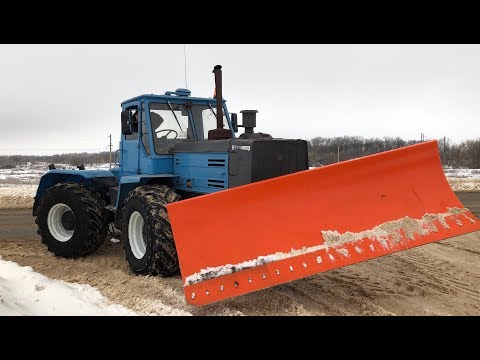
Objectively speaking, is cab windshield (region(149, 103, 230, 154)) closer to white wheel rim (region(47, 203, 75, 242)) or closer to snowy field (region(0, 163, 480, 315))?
white wheel rim (region(47, 203, 75, 242))

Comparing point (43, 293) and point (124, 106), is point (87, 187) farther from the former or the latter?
point (43, 293)

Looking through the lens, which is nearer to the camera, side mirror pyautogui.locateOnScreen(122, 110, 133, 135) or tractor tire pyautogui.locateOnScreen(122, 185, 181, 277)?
tractor tire pyautogui.locateOnScreen(122, 185, 181, 277)

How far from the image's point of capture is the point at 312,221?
13.9ft

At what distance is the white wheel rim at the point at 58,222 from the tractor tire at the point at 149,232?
69.1 inches

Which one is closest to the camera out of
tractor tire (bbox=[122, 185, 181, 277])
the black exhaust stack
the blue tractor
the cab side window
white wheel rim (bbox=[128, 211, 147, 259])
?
tractor tire (bbox=[122, 185, 181, 277])

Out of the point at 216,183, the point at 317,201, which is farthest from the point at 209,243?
the point at 216,183

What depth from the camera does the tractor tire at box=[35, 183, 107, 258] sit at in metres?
6.43

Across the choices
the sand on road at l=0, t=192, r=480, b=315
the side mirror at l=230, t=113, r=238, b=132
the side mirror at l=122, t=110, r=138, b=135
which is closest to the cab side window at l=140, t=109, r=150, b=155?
the side mirror at l=122, t=110, r=138, b=135

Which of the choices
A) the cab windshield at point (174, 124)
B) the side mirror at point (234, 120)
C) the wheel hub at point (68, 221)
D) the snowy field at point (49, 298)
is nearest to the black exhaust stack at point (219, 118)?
the cab windshield at point (174, 124)

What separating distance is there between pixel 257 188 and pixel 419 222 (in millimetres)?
1685

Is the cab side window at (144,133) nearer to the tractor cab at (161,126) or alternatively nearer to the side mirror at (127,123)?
the tractor cab at (161,126)

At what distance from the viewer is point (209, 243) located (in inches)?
158

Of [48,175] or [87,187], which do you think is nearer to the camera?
[87,187]

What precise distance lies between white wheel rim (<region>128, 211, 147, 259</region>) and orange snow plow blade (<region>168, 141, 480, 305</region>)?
1674 mm
